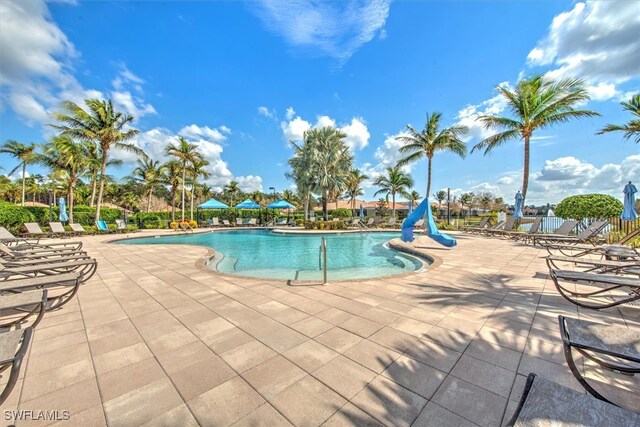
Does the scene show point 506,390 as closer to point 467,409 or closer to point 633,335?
point 467,409

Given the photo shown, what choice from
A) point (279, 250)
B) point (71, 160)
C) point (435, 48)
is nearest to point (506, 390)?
point (279, 250)

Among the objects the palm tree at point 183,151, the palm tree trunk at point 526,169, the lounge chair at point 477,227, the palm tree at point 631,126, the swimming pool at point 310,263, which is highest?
the palm tree at point 183,151

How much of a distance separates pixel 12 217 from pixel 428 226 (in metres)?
22.7

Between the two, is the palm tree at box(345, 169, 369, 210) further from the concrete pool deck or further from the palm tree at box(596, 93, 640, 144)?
the concrete pool deck

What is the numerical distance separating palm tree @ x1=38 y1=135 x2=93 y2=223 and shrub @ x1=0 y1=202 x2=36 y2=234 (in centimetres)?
449

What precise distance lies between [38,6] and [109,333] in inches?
402

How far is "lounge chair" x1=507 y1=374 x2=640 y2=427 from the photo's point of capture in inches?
44.3

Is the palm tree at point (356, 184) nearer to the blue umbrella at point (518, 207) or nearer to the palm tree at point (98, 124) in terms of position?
the blue umbrella at point (518, 207)

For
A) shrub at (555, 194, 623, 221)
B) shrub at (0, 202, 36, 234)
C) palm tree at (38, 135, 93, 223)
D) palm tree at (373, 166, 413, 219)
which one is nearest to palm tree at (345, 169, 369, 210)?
A: palm tree at (373, 166, 413, 219)

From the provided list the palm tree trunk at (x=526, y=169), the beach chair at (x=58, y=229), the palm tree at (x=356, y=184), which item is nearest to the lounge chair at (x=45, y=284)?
the beach chair at (x=58, y=229)

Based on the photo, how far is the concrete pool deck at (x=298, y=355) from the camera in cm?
184

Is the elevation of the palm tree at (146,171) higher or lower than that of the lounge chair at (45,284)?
higher

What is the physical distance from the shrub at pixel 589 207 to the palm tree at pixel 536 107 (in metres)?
2.47

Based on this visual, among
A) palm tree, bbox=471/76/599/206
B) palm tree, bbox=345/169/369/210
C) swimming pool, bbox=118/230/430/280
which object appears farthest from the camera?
palm tree, bbox=345/169/369/210
